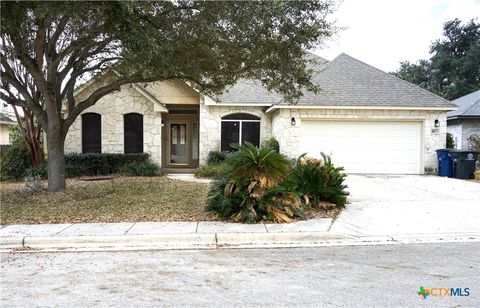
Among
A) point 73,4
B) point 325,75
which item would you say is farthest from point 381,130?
point 73,4

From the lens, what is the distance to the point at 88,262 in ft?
18.6

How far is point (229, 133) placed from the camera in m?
18.3

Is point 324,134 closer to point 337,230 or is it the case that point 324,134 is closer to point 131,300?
point 337,230

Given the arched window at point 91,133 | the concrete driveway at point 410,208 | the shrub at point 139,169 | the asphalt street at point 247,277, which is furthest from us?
the arched window at point 91,133

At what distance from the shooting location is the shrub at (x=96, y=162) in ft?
52.8

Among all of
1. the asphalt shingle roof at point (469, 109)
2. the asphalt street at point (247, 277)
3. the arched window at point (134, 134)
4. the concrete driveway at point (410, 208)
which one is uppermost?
the asphalt shingle roof at point (469, 109)

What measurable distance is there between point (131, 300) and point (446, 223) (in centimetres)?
669

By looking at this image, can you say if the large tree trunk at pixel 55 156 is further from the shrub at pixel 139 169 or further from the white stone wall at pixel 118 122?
the white stone wall at pixel 118 122

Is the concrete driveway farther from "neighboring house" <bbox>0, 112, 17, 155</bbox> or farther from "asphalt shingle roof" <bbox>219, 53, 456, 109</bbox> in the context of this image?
"neighboring house" <bbox>0, 112, 17, 155</bbox>

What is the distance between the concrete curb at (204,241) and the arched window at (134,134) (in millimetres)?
11361

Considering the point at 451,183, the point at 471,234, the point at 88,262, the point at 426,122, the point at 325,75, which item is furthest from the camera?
the point at 325,75

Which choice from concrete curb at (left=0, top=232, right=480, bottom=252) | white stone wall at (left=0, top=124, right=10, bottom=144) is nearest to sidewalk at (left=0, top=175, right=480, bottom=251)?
concrete curb at (left=0, top=232, right=480, bottom=252)

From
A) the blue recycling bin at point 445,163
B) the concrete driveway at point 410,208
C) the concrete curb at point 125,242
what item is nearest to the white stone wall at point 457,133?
the blue recycling bin at point 445,163

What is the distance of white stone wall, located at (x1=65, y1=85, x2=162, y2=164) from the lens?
17.7 meters
